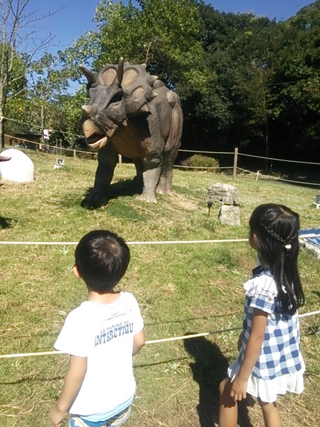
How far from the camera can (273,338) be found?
2.01 metres

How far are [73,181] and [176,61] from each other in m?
13.4

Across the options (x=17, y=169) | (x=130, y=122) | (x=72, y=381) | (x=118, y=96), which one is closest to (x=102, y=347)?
(x=72, y=381)

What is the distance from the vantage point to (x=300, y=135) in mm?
21750

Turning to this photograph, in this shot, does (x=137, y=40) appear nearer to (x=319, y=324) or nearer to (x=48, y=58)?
(x=48, y=58)

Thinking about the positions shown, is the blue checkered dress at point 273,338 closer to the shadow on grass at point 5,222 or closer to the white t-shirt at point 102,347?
the white t-shirt at point 102,347

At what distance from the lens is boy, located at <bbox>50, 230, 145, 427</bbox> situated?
1563 millimetres

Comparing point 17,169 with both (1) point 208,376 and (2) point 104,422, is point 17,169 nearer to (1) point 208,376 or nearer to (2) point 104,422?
(1) point 208,376

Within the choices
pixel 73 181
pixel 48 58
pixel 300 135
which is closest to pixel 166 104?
pixel 73 181

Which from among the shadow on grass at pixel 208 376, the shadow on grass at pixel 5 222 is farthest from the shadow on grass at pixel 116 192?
the shadow on grass at pixel 208 376

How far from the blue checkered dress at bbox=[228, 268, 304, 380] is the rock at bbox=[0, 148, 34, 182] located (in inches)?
274

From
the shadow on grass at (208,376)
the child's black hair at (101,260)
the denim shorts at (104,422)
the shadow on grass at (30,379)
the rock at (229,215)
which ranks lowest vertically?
the shadow on grass at (208,376)

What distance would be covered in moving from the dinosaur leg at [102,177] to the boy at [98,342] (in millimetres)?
4951

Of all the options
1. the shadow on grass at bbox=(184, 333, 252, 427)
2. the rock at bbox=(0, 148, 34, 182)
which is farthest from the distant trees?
the shadow on grass at bbox=(184, 333, 252, 427)

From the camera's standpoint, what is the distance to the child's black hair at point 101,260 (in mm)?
1624
